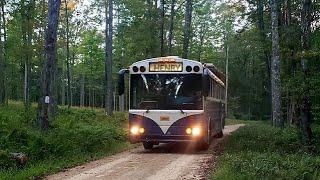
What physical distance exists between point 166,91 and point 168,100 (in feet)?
1.07

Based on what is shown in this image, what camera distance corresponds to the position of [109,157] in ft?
47.0

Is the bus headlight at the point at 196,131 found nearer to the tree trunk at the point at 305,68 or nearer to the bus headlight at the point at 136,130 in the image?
the bus headlight at the point at 136,130

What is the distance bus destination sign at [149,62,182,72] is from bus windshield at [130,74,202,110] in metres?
0.19

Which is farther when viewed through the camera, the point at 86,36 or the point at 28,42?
the point at 86,36

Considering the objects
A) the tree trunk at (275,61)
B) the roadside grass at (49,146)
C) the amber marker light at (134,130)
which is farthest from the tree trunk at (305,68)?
the tree trunk at (275,61)

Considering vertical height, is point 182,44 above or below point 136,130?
above

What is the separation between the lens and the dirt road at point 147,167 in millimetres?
10227

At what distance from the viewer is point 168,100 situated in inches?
602

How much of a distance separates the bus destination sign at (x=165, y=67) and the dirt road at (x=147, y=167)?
295 cm

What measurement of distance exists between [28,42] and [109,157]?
18.0m

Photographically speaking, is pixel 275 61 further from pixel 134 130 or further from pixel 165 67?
pixel 134 130

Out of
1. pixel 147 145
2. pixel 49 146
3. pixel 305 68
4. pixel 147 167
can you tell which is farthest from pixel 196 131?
pixel 49 146

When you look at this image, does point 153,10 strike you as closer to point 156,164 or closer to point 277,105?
point 277,105

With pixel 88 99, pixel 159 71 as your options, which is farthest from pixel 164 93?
pixel 88 99
